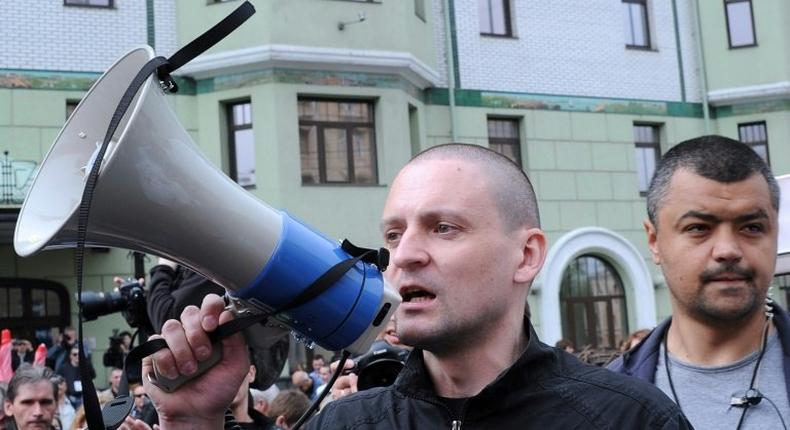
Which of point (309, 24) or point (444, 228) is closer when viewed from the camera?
point (444, 228)

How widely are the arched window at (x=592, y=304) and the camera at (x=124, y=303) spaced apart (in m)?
13.8

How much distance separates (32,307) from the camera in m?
14.2

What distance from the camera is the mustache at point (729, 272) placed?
281cm

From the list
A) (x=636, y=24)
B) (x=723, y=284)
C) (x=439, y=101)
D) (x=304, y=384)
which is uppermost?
(x=636, y=24)

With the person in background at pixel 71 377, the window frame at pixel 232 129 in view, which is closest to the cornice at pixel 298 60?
the window frame at pixel 232 129

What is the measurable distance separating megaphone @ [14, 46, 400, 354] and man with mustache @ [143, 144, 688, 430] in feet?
0.35

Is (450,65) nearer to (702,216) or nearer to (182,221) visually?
(702,216)

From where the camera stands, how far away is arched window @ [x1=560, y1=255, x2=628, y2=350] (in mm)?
17453

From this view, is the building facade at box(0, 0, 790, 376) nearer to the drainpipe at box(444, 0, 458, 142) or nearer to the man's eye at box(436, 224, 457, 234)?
the drainpipe at box(444, 0, 458, 142)

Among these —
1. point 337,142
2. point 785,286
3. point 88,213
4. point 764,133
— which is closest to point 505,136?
point 337,142

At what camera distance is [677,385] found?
2963mm

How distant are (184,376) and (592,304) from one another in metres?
16.1

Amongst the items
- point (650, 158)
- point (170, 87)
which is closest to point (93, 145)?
point (170, 87)

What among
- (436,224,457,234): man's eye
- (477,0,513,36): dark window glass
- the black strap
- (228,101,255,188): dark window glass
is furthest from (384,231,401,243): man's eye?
(477,0,513,36): dark window glass
